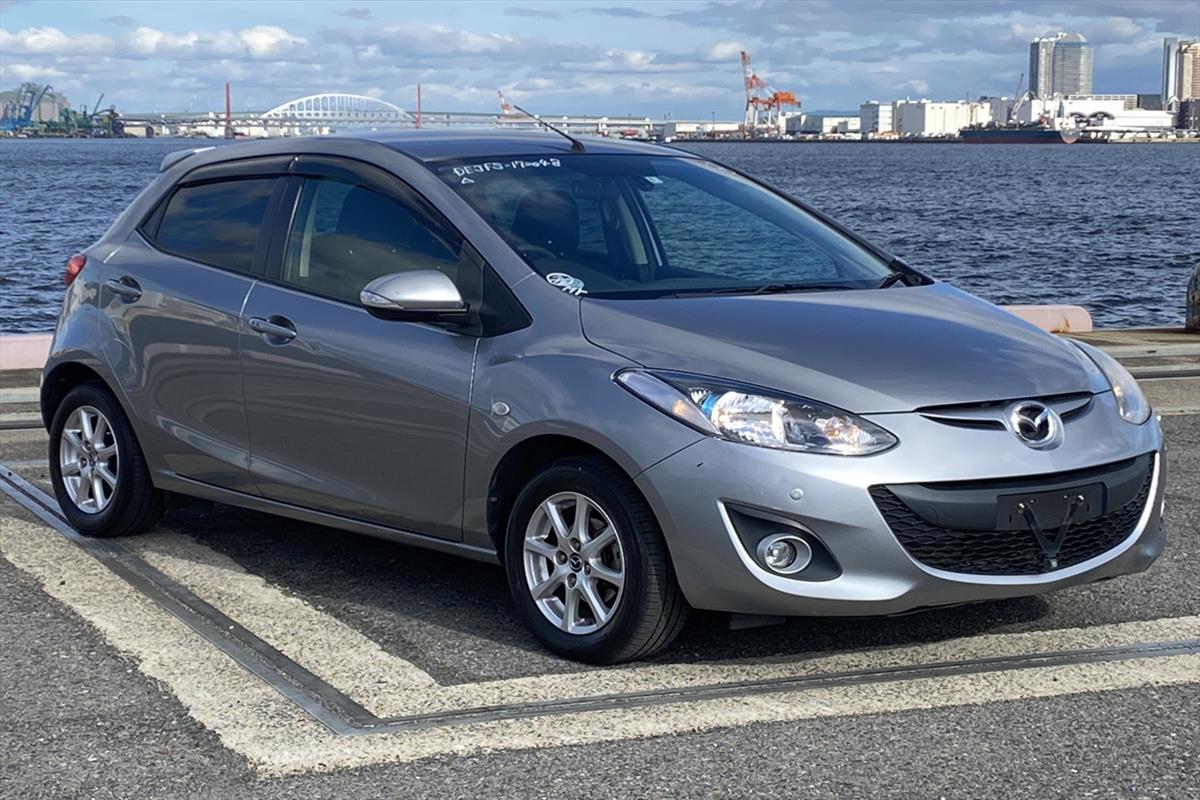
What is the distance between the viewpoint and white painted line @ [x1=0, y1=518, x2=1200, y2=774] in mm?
4047

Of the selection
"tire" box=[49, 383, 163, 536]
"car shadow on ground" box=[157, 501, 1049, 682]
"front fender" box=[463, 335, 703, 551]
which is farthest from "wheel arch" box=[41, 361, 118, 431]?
"front fender" box=[463, 335, 703, 551]

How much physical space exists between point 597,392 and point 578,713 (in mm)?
890

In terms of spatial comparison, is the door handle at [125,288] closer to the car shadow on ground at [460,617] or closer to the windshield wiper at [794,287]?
the car shadow on ground at [460,617]

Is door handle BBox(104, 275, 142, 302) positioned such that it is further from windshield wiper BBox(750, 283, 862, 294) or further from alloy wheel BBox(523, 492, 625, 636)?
windshield wiper BBox(750, 283, 862, 294)

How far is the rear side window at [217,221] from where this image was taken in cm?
596

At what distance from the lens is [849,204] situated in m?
66.2

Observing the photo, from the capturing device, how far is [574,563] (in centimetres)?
474

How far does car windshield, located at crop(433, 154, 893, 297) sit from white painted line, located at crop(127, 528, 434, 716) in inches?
49.3

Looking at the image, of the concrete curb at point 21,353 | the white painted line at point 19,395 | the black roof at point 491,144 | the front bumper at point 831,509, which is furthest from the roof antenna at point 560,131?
the concrete curb at point 21,353

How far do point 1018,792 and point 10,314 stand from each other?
2656 cm

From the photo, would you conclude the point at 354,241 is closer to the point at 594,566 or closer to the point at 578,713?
the point at 594,566

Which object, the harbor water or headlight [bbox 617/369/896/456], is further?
the harbor water

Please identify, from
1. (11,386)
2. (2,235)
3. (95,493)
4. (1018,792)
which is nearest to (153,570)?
(95,493)

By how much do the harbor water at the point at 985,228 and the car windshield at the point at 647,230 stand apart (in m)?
0.18
